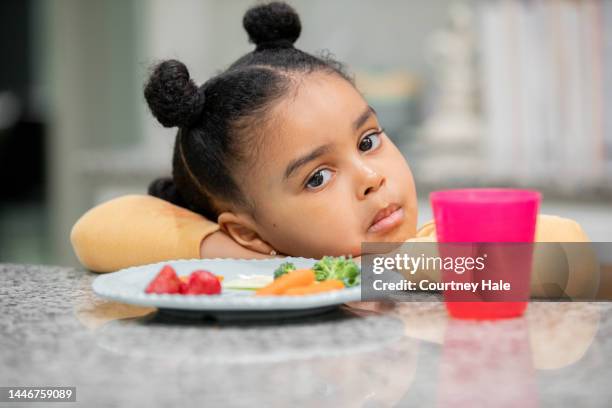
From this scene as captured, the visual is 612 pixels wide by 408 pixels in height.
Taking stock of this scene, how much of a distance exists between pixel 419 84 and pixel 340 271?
7.87ft

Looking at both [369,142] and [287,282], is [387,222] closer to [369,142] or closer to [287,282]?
[369,142]

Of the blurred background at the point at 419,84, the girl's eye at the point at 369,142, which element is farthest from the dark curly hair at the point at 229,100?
the blurred background at the point at 419,84

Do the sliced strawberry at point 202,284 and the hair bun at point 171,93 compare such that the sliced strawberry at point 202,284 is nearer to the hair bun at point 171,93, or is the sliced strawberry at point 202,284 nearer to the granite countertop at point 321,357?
the granite countertop at point 321,357

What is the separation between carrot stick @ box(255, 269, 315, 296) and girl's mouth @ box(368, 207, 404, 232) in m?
0.28

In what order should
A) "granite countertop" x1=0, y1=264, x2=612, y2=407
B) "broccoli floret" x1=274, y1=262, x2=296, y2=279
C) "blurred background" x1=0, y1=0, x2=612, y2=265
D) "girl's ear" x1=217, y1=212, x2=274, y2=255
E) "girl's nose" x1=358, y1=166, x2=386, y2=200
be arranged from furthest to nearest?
1. "blurred background" x1=0, y1=0, x2=612, y2=265
2. "girl's ear" x1=217, y1=212, x2=274, y2=255
3. "girl's nose" x1=358, y1=166, x2=386, y2=200
4. "broccoli floret" x1=274, y1=262, x2=296, y2=279
5. "granite countertop" x1=0, y1=264, x2=612, y2=407

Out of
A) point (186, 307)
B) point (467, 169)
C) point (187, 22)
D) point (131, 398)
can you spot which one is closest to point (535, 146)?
point (467, 169)

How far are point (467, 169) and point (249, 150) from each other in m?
1.49

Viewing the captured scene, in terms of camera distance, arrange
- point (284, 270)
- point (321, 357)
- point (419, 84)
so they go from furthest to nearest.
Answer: point (419, 84)
point (284, 270)
point (321, 357)

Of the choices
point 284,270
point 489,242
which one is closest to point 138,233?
point 284,270

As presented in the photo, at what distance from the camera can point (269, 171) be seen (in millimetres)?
1204

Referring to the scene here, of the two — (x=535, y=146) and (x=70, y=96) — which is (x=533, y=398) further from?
(x=70, y=96)

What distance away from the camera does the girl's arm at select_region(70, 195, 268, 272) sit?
124 centimetres

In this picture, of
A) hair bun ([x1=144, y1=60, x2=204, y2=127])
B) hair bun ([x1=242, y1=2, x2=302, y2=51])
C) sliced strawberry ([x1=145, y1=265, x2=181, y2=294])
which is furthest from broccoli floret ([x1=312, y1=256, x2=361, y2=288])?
hair bun ([x1=242, y1=2, x2=302, y2=51])

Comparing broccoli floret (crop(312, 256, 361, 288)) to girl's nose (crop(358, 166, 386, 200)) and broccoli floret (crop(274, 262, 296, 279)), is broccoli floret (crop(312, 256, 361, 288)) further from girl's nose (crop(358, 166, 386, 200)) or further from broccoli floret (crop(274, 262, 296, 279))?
girl's nose (crop(358, 166, 386, 200))
